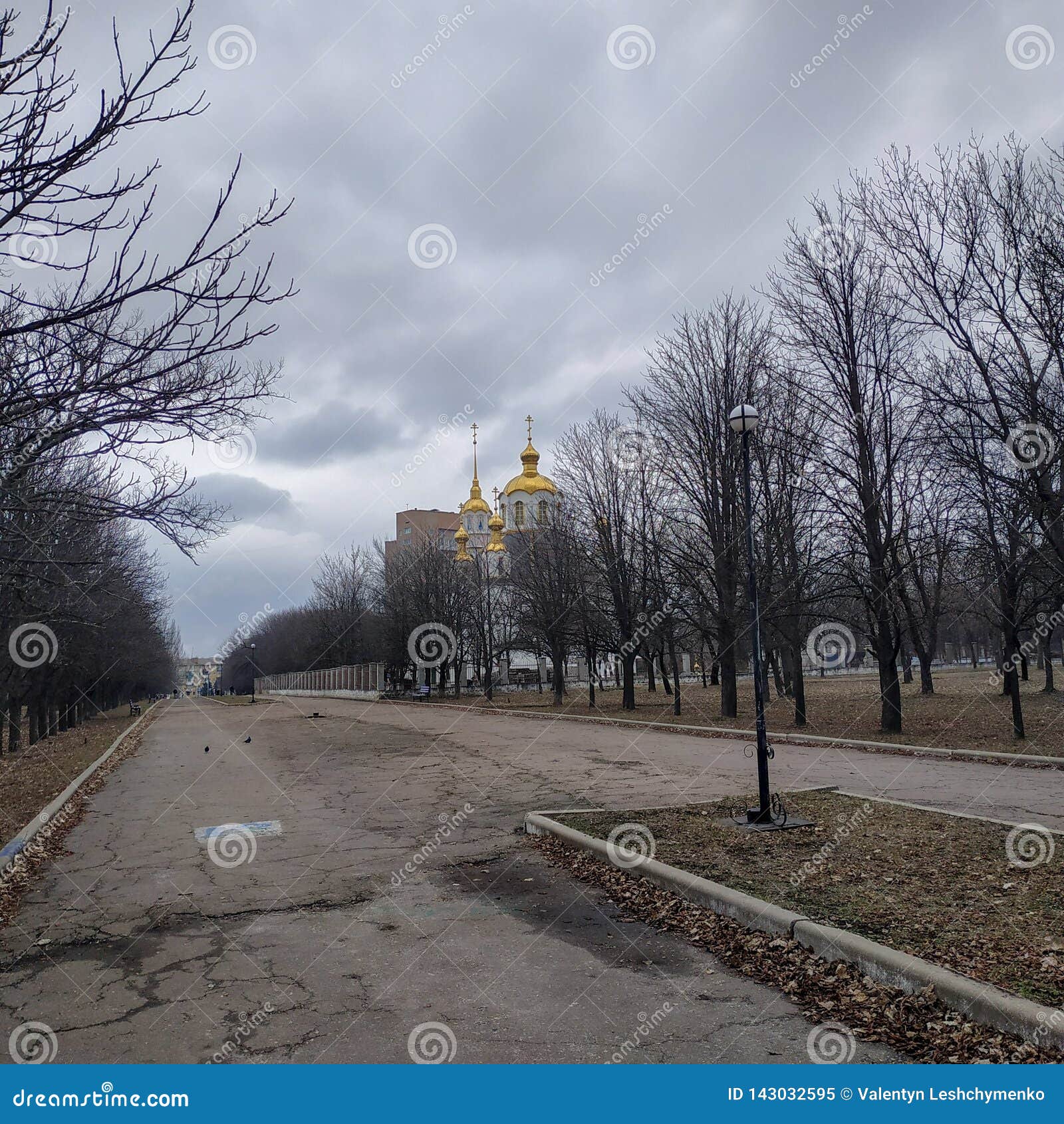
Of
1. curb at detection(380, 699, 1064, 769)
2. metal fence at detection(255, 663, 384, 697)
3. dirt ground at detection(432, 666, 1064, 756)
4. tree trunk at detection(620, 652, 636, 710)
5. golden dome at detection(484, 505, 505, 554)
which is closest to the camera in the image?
curb at detection(380, 699, 1064, 769)

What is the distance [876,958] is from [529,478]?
6984cm

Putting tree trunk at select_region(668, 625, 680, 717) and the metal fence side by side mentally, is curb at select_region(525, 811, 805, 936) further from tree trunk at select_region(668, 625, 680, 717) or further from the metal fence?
the metal fence

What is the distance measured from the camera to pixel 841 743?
1967 centimetres

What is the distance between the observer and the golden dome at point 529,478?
241 feet

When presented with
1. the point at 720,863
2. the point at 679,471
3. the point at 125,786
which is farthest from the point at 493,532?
the point at 720,863

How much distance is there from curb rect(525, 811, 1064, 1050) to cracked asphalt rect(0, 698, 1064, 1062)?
1.82 feet

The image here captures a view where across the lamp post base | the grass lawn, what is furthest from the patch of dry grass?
the lamp post base

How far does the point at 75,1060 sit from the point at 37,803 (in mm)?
11498

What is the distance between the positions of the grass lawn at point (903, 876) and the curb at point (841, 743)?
249 inches

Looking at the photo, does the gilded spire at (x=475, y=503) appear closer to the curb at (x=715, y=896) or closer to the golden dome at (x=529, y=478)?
the golden dome at (x=529, y=478)

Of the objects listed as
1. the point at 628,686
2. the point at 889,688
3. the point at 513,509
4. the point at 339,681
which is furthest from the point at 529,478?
the point at 889,688

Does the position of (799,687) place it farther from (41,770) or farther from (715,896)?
(41,770)

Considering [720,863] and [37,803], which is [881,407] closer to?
[720,863]

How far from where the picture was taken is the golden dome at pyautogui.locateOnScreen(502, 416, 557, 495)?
2894 inches
